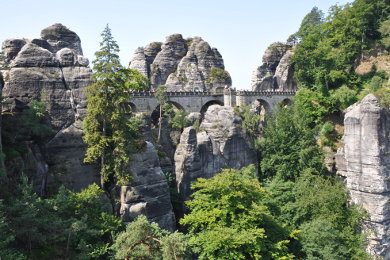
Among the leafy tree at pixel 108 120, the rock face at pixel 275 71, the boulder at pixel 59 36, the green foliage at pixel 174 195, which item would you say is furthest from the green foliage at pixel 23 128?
the rock face at pixel 275 71

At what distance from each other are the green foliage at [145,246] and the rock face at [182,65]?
34.0 m

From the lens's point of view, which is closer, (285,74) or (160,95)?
(160,95)

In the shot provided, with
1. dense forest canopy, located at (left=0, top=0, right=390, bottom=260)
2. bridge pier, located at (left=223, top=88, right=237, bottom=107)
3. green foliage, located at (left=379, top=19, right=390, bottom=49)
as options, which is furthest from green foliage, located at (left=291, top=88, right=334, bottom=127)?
green foliage, located at (left=379, top=19, right=390, bottom=49)

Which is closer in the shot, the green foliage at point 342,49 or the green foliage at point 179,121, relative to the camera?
the green foliage at point 179,121

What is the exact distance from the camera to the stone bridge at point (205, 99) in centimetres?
3547

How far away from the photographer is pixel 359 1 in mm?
47094

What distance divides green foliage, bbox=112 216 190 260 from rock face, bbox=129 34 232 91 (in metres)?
34.0

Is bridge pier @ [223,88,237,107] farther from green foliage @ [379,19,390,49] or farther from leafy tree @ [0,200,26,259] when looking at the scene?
leafy tree @ [0,200,26,259]

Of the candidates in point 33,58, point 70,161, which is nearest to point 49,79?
point 33,58

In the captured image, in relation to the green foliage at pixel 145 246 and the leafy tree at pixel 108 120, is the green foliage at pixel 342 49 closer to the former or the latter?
the leafy tree at pixel 108 120

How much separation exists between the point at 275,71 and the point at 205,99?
23239 millimetres

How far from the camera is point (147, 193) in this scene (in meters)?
22.8

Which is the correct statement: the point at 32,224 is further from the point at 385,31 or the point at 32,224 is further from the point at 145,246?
the point at 385,31

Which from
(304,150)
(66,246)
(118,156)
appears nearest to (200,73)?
(304,150)
